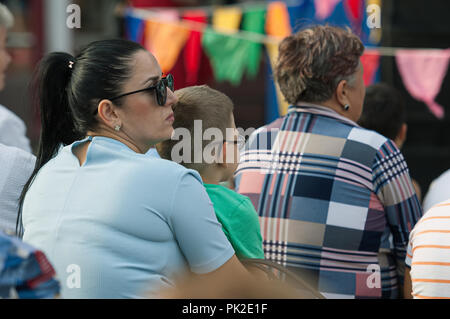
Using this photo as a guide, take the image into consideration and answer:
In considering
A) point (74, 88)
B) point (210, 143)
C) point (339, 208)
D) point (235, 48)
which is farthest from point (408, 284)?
point (235, 48)

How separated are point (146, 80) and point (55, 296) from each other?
702mm

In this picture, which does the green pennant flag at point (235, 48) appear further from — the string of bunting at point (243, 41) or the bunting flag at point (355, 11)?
the bunting flag at point (355, 11)

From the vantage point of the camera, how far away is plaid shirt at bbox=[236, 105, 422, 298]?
1968mm

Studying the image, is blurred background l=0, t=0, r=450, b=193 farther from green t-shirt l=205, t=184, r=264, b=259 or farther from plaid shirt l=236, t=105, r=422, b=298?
green t-shirt l=205, t=184, r=264, b=259

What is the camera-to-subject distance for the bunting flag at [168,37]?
509cm

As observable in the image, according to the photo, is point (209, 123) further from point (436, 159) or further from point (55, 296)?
point (436, 159)

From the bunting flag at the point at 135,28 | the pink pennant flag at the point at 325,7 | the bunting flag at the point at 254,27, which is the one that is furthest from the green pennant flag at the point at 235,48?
the bunting flag at the point at 135,28

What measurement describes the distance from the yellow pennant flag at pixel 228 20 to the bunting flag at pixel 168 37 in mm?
277

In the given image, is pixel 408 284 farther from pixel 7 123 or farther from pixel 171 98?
pixel 7 123

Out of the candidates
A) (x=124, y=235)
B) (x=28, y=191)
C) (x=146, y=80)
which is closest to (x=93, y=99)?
(x=146, y=80)

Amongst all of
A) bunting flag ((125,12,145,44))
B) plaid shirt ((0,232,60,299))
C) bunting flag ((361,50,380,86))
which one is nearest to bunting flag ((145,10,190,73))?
bunting flag ((125,12,145,44))

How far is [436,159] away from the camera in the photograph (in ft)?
17.8

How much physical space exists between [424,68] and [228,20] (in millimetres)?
1616

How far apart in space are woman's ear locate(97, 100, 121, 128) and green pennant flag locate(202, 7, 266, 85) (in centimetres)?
346
